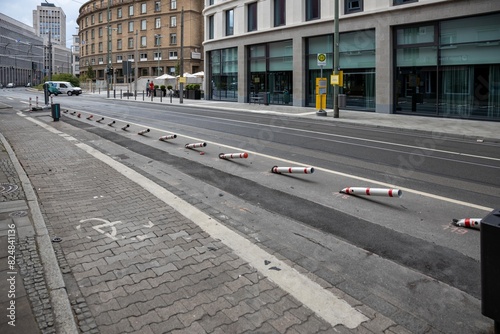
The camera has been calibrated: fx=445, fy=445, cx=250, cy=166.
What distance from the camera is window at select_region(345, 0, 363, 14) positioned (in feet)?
89.9

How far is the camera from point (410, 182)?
8508 millimetres

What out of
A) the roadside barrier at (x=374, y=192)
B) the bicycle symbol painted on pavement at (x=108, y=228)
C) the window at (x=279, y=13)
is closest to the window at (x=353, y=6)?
the window at (x=279, y=13)

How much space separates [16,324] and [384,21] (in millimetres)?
25942

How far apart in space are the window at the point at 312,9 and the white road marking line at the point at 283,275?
2648 cm

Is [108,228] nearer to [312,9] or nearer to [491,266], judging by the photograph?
[491,266]

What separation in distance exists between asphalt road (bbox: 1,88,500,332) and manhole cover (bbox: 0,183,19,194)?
249 cm

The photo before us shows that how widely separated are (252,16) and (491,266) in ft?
120

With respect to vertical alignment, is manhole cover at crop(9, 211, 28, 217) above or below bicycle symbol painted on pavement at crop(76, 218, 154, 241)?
above

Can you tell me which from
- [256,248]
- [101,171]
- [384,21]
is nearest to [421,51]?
[384,21]

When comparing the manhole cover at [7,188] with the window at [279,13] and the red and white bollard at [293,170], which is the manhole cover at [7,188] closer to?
the red and white bollard at [293,170]

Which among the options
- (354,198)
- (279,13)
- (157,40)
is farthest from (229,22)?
(157,40)

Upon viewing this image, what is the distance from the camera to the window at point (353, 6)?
27391 millimetres

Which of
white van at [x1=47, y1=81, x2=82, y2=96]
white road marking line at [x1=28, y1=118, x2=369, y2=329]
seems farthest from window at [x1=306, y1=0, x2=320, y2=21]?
white van at [x1=47, y1=81, x2=82, y2=96]

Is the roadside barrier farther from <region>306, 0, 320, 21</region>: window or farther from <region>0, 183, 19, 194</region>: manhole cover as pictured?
<region>306, 0, 320, 21</region>: window
